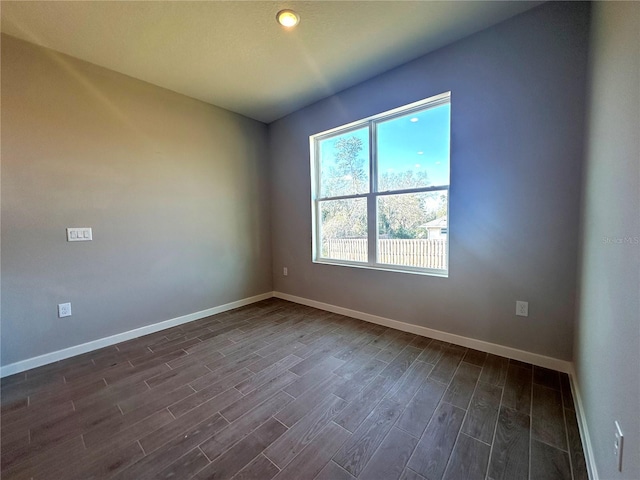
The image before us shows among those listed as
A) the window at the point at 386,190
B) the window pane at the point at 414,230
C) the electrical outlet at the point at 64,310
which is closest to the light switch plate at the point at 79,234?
A: the electrical outlet at the point at 64,310

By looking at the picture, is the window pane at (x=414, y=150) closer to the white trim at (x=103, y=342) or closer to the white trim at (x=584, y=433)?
the white trim at (x=584, y=433)

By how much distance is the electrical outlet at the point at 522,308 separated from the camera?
1983 millimetres

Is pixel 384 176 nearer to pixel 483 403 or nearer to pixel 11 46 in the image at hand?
pixel 483 403

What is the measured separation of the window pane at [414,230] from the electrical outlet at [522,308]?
0.63 metres

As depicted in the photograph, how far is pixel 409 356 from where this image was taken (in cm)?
214

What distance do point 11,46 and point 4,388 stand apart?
2.66 meters

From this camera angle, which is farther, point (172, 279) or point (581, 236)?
point (172, 279)

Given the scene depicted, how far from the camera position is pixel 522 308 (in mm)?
2002

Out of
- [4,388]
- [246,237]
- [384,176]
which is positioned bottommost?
[4,388]

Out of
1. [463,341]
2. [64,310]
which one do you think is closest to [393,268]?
[463,341]

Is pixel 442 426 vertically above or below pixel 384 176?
below

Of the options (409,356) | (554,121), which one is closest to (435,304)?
(409,356)

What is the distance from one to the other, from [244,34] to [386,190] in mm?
1954

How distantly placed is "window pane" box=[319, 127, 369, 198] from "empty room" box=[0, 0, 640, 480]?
0.03 m
